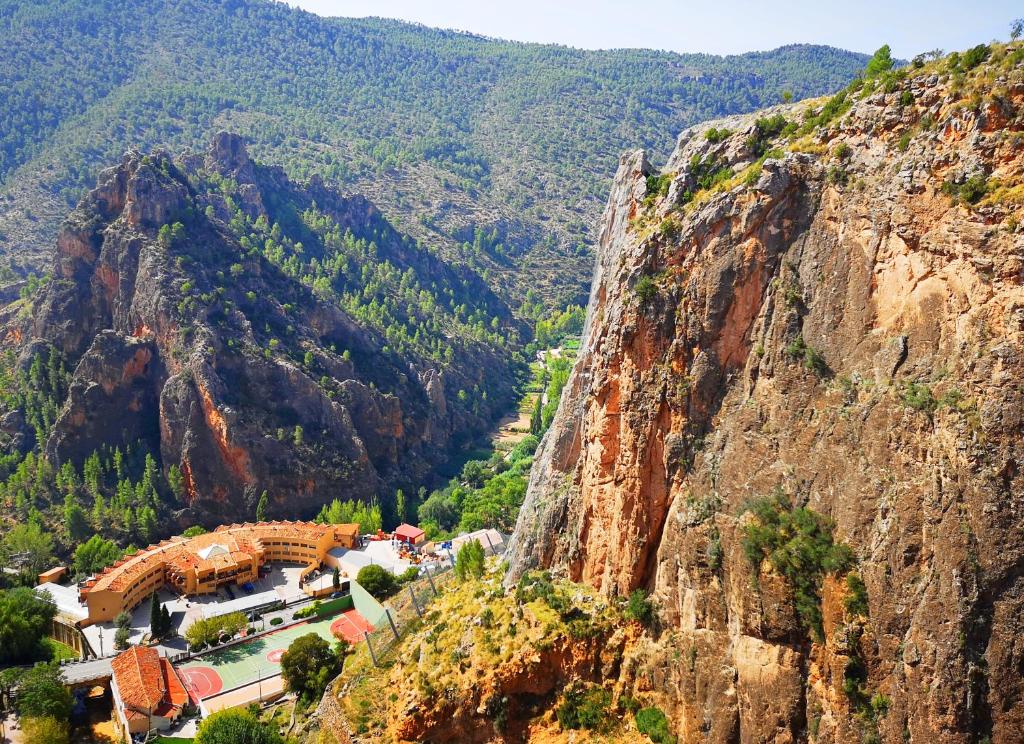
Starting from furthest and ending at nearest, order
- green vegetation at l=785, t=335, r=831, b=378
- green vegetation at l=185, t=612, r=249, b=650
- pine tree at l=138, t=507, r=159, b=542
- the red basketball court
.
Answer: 1. pine tree at l=138, t=507, r=159, b=542
2. green vegetation at l=185, t=612, r=249, b=650
3. the red basketball court
4. green vegetation at l=785, t=335, r=831, b=378

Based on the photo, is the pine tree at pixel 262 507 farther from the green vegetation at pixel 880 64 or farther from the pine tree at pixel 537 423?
the green vegetation at pixel 880 64

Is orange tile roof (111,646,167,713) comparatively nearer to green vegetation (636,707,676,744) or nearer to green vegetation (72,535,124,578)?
green vegetation (72,535,124,578)

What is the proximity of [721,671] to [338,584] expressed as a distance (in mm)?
52838

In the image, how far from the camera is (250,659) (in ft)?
225

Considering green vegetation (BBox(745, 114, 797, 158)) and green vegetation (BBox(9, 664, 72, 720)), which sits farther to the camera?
green vegetation (BBox(9, 664, 72, 720))

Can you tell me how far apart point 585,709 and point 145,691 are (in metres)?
36.8

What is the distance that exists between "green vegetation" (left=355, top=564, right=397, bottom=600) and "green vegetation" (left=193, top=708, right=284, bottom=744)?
66.6ft

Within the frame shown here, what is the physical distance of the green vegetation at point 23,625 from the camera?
66.9m

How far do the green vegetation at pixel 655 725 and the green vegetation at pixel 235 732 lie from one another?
85.5ft

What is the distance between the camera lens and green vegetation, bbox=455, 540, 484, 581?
5541 centimetres

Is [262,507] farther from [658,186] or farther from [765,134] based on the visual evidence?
[765,134]

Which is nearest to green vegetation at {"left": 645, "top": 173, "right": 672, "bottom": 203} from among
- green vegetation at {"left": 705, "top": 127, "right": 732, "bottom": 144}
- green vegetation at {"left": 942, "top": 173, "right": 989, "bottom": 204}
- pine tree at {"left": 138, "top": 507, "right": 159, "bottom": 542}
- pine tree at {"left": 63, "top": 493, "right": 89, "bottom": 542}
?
green vegetation at {"left": 705, "top": 127, "right": 732, "bottom": 144}

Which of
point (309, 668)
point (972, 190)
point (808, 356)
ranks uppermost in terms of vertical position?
point (972, 190)

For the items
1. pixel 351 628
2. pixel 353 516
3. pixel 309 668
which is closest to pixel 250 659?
pixel 351 628
